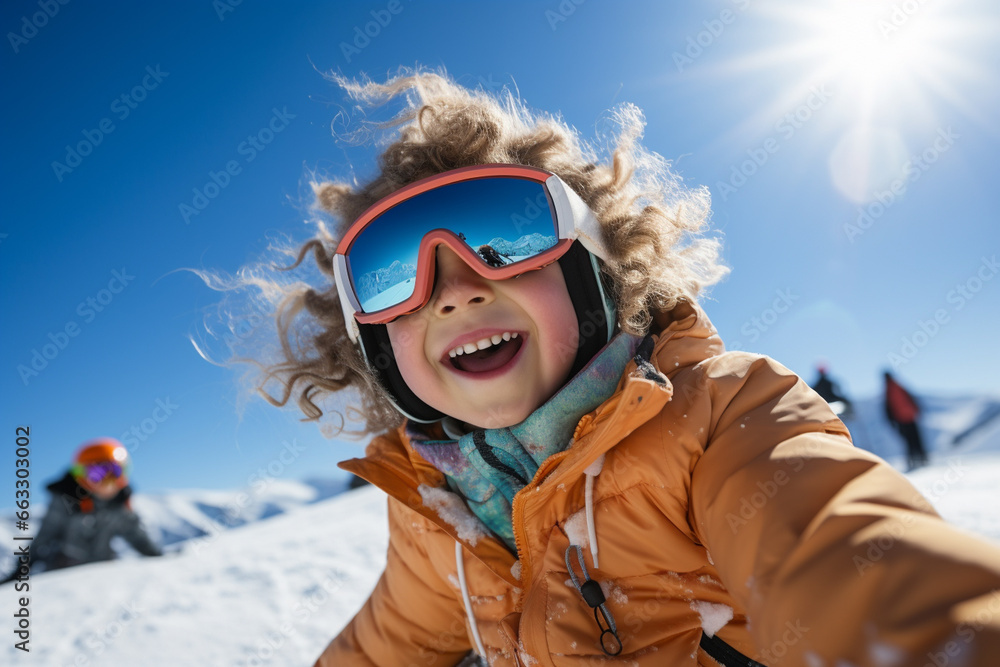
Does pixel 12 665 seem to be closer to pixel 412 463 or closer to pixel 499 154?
pixel 412 463

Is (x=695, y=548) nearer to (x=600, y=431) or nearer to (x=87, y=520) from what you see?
(x=600, y=431)

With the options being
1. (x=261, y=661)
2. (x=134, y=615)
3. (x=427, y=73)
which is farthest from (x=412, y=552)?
(x=427, y=73)

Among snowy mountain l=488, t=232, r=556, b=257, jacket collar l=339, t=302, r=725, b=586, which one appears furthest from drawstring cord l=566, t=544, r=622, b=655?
snowy mountain l=488, t=232, r=556, b=257

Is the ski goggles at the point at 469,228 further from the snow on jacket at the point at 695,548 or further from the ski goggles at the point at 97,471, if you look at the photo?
the ski goggles at the point at 97,471

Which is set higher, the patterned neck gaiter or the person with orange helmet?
the patterned neck gaiter

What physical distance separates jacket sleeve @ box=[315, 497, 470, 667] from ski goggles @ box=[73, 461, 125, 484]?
6.16 meters

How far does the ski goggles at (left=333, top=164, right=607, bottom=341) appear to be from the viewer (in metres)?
1.58

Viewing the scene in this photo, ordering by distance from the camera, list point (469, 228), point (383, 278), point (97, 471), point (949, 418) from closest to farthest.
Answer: point (469, 228)
point (383, 278)
point (97, 471)
point (949, 418)

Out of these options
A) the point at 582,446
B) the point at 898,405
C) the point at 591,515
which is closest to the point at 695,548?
the point at 591,515

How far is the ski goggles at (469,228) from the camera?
1.58m

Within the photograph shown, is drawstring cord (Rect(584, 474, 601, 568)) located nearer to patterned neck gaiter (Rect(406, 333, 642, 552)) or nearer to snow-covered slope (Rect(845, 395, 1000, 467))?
patterned neck gaiter (Rect(406, 333, 642, 552))

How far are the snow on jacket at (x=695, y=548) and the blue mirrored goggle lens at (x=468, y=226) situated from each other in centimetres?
52

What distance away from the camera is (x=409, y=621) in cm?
182

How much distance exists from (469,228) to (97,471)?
23.2ft
